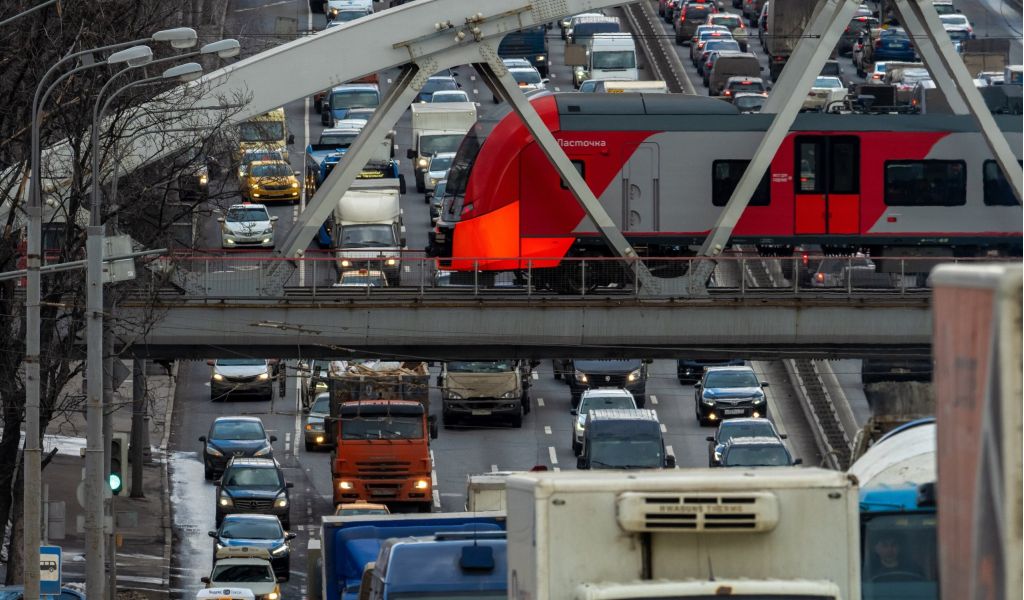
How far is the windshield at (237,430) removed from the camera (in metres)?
47.5

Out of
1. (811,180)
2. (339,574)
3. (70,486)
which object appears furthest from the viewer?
(70,486)

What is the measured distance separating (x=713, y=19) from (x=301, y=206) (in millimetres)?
32508

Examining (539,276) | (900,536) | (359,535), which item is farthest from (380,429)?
(900,536)

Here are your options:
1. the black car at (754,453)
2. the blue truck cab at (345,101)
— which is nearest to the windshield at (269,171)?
the blue truck cab at (345,101)

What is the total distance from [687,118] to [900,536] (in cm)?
2975

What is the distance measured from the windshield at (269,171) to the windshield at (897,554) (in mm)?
56982

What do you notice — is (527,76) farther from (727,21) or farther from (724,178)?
(724,178)

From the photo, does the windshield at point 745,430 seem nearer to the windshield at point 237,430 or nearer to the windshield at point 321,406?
the windshield at point 321,406

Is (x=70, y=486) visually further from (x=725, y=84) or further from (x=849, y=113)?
(x=725, y=84)

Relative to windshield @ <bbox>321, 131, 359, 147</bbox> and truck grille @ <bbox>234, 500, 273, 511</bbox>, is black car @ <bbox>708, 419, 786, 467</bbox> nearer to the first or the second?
truck grille @ <bbox>234, 500, 273, 511</bbox>

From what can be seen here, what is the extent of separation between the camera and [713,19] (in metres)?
95.2

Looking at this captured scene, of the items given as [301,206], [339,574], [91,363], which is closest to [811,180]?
[91,363]

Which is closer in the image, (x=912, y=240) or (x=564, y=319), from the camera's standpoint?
(x=564, y=319)

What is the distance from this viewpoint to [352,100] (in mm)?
79312
